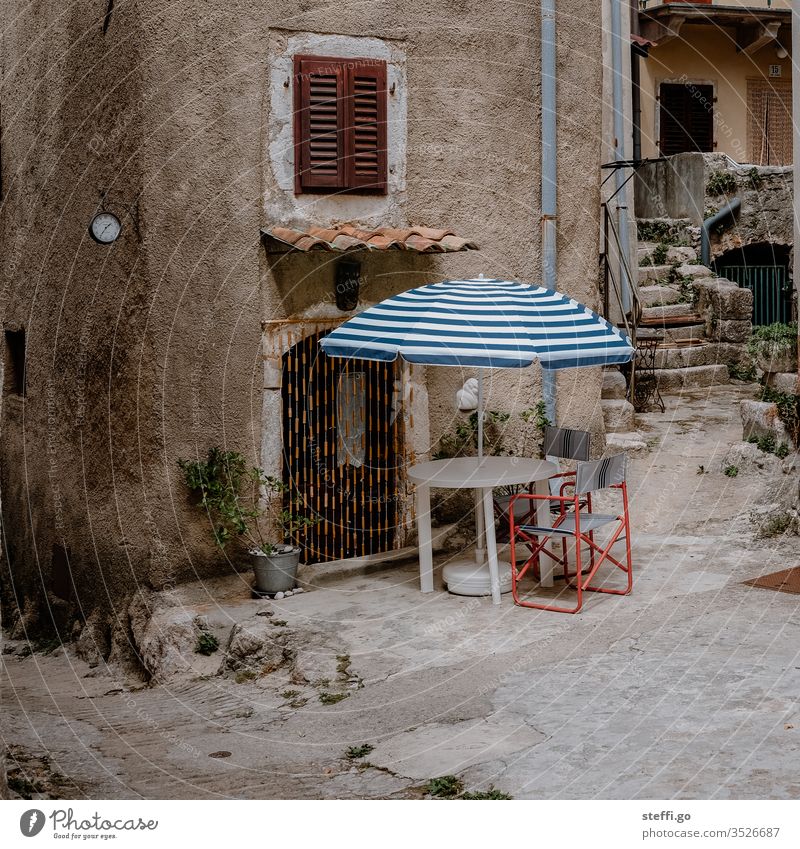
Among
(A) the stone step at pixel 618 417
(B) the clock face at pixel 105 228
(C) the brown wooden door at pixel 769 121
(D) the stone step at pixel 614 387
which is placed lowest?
(A) the stone step at pixel 618 417

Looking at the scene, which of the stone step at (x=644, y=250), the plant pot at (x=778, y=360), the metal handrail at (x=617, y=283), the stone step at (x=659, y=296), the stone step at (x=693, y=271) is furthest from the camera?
the stone step at (x=644, y=250)

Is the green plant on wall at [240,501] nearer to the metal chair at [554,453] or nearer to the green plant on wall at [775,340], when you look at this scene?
the metal chair at [554,453]

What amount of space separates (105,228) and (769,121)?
17442 mm

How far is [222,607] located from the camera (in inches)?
334

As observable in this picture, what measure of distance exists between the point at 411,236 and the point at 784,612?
3702 millimetres

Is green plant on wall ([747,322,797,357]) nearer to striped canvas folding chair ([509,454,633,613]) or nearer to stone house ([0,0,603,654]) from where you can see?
stone house ([0,0,603,654])

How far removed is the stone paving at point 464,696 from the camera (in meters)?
5.39

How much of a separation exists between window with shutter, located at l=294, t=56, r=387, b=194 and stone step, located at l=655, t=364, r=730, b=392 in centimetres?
699

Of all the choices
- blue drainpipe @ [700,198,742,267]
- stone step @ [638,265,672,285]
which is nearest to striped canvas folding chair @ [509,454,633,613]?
stone step @ [638,265,672,285]

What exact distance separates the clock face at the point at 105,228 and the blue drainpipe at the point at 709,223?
36.6ft

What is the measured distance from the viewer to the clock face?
895 cm

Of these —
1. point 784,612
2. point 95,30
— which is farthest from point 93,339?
point 784,612

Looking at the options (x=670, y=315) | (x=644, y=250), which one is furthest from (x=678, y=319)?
(x=644, y=250)

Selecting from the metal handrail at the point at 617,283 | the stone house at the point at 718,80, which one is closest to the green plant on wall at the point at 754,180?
the metal handrail at the point at 617,283
